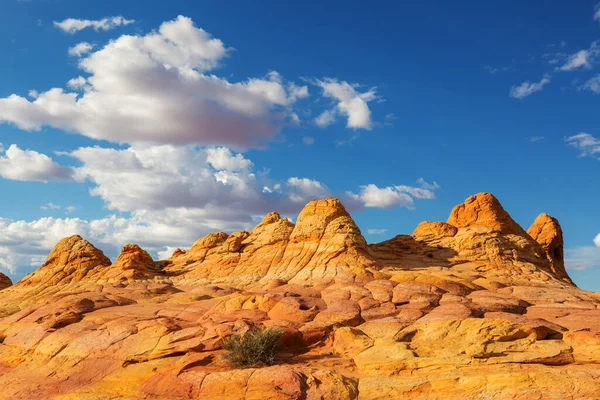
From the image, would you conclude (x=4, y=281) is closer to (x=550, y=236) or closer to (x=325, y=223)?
(x=325, y=223)

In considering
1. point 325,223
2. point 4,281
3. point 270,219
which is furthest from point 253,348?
point 4,281

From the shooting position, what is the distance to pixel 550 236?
65.2m

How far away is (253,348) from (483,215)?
41.2m

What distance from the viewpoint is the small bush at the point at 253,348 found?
21.2 meters

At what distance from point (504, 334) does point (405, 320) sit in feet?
17.1

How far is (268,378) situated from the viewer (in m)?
19.2

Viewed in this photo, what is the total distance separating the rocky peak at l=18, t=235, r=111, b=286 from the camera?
52.8m

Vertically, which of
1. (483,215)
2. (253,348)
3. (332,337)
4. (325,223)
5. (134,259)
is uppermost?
(483,215)

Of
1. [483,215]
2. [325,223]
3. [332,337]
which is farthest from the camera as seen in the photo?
[483,215]

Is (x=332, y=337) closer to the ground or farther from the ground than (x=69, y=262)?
closer to the ground

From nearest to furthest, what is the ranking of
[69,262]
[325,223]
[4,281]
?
[325,223]
[69,262]
[4,281]

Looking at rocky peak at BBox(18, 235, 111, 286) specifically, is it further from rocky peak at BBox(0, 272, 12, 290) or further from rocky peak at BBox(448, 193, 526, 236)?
rocky peak at BBox(448, 193, 526, 236)

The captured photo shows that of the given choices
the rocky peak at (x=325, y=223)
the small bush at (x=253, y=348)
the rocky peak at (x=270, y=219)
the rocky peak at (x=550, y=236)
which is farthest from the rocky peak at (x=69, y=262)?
the rocky peak at (x=550, y=236)

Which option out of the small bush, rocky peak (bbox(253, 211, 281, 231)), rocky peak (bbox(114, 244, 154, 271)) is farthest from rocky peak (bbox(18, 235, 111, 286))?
the small bush
